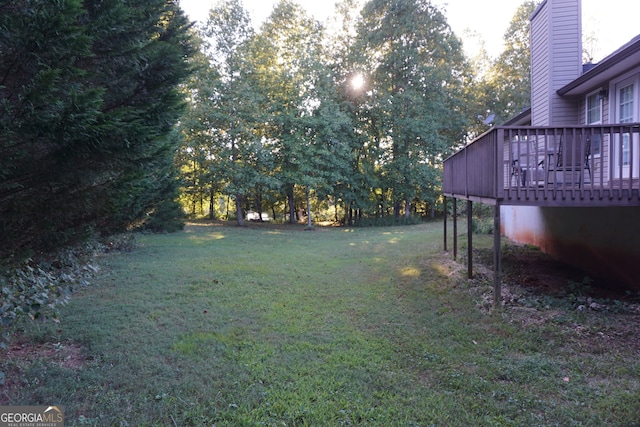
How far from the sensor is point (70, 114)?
9.27 feet

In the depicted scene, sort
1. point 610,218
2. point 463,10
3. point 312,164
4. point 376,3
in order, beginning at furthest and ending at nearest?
point 463,10, point 376,3, point 312,164, point 610,218

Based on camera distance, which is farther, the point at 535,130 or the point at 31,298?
the point at 535,130

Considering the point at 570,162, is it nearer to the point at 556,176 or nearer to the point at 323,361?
the point at 556,176

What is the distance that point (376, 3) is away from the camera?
81.0 feet

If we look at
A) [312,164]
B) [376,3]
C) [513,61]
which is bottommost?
[312,164]

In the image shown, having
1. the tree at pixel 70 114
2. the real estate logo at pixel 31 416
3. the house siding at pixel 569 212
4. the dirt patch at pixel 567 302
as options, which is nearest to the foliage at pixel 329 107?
the house siding at pixel 569 212

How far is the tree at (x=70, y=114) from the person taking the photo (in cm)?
280

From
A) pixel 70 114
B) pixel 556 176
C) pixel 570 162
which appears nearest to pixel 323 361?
pixel 70 114

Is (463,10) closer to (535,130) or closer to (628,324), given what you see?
(535,130)

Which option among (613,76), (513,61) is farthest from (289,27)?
(613,76)

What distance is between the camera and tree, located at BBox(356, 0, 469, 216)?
80.4 ft

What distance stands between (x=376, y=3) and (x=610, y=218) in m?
21.6

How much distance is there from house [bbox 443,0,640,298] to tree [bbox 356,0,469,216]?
12502 millimetres

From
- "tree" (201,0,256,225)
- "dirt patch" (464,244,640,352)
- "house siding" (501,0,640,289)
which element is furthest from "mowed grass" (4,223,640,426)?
"tree" (201,0,256,225)
